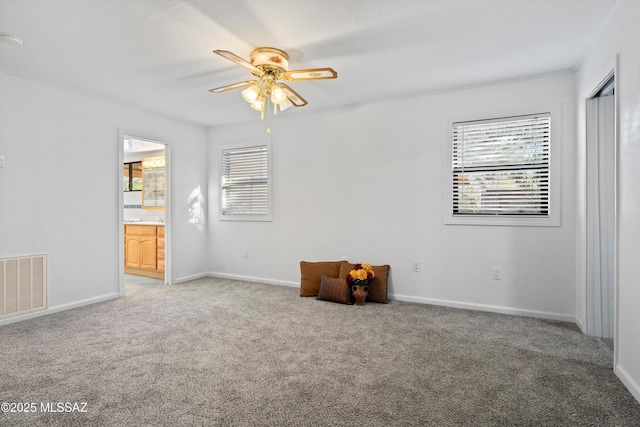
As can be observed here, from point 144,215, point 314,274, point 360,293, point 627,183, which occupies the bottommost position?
point 360,293

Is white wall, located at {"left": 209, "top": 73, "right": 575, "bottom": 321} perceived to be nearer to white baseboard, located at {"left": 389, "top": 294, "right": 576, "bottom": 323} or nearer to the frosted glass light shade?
white baseboard, located at {"left": 389, "top": 294, "right": 576, "bottom": 323}

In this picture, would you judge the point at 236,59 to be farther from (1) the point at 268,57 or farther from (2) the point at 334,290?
(2) the point at 334,290

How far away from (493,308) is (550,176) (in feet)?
4.94

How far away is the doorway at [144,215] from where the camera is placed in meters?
5.17

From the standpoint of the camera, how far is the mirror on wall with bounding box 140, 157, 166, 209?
6.75m

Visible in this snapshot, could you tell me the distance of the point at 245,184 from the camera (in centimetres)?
549

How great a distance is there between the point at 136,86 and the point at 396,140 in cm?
305

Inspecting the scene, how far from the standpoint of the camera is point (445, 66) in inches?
133

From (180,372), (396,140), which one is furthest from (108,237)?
(396,140)

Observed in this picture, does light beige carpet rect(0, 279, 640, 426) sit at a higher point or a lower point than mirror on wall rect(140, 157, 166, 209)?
lower

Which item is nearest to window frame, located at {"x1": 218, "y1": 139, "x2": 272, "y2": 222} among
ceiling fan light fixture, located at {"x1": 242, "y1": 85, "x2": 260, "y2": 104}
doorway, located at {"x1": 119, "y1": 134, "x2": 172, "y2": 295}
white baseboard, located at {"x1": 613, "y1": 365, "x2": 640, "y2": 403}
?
doorway, located at {"x1": 119, "y1": 134, "x2": 172, "y2": 295}

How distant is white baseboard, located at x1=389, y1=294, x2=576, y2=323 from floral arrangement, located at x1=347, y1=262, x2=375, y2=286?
47 cm

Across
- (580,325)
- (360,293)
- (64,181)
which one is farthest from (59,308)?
(580,325)

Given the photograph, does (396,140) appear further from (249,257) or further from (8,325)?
(8,325)
